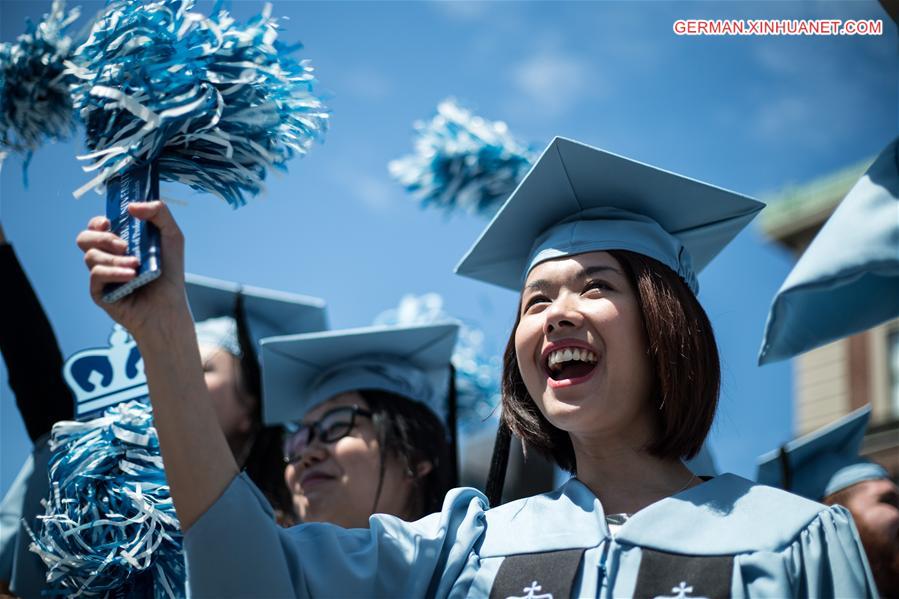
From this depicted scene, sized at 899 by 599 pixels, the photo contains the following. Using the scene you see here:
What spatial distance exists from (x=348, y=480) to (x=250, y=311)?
1283 mm

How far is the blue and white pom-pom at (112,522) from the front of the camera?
256 centimetres

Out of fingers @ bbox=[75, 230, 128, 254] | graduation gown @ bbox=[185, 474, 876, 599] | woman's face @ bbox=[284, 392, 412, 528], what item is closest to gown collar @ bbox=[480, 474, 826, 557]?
graduation gown @ bbox=[185, 474, 876, 599]

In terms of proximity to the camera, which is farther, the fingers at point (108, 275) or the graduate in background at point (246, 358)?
the graduate in background at point (246, 358)

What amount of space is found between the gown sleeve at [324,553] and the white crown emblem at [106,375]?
0.89 metres

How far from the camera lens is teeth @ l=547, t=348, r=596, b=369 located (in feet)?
8.32

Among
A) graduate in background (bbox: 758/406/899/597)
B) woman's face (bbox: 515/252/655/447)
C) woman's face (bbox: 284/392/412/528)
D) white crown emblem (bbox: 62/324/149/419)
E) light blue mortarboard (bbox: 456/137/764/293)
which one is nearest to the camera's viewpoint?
woman's face (bbox: 515/252/655/447)

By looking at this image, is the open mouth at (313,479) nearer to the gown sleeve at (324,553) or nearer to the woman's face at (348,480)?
the woman's face at (348,480)

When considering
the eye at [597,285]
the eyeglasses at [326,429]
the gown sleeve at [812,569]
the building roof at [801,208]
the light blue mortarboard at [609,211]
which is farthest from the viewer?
the building roof at [801,208]

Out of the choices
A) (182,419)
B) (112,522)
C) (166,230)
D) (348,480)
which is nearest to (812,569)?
(182,419)

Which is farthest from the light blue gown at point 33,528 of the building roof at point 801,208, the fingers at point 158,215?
the building roof at point 801,208

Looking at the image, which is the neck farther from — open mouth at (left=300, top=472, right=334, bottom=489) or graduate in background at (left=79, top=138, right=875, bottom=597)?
open mouth at (left=300, top=472, right=334, bottom=489)

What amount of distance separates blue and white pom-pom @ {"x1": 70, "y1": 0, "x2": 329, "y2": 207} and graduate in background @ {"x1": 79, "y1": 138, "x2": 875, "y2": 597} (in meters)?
0.21

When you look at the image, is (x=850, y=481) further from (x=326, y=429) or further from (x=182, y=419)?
(x=182, y=419)

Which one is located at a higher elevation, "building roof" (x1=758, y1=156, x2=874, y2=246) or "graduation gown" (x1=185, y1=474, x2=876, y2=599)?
"building roof" (x1=758, y1=156, x2=874, y2=246)
